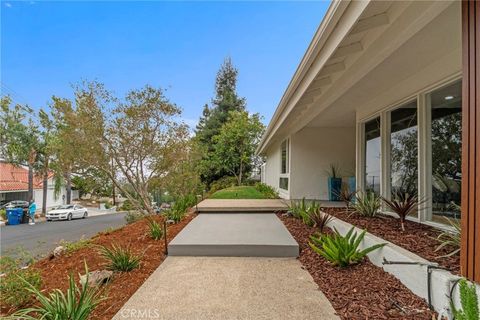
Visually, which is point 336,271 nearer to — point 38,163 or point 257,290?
point 257,290

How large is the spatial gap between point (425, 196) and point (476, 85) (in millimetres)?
2878

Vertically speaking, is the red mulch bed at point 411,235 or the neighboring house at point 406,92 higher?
the neighboring house at point 406,92

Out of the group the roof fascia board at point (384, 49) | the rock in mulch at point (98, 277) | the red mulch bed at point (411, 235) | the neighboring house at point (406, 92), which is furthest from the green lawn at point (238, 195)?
the rock in mulch at point (98, 277)

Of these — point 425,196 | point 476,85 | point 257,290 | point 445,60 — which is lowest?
point 257,290

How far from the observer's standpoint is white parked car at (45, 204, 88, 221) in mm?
20391

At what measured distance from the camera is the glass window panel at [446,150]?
3.87 meters

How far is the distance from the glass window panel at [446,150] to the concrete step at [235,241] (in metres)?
2.29

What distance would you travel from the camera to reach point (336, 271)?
3.33 m

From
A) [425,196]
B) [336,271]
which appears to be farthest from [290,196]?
[336,271]

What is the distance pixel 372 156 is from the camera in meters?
6.58

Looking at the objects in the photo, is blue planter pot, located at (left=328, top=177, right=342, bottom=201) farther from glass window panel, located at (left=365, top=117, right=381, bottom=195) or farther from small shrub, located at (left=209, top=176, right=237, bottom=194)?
small shrub, located at (left=209, top=176, right=237, bottom=194)

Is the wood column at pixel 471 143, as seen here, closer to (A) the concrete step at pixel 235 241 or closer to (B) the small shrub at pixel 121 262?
(A) the concrete step at pixel 235 241
